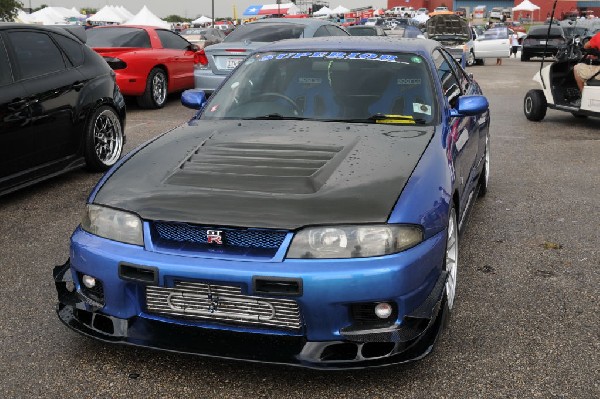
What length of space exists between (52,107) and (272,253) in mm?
3917

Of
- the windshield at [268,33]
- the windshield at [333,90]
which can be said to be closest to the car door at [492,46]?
the windshield at [268,33]

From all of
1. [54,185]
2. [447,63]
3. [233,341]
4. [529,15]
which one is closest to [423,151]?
[233,341]

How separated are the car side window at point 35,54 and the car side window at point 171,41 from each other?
19.7 ft

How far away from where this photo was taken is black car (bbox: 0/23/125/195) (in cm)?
538

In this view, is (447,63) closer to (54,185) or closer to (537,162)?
(537,162)

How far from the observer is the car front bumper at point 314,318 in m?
2.55

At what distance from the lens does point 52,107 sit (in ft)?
19.0

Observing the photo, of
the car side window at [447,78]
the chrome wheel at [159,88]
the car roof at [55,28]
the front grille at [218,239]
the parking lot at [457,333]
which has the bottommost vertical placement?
the parking lot at [457,333]

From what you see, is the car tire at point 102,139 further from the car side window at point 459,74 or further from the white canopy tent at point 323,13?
the white canopy tent at point 323,13

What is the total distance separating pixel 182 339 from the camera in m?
2.72

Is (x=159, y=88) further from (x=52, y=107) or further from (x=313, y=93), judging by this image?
(x=313, y=93)

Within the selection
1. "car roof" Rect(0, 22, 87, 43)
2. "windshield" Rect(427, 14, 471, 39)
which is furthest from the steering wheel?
"windshield" Rect(427, 14, 471, 39)

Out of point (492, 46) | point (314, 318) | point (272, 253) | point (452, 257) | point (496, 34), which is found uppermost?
point (272, 253)

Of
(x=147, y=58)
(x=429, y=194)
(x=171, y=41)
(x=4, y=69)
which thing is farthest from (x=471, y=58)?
(x=429, y=194)
